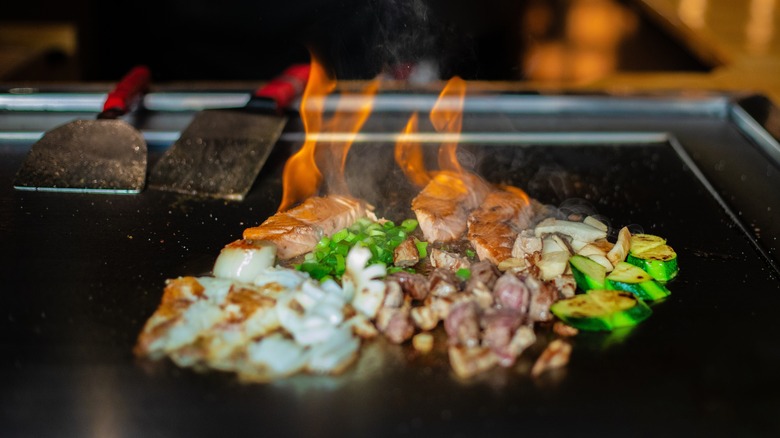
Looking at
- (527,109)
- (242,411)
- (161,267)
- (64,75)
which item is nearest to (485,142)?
(527,109)

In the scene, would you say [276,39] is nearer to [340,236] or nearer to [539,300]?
[340,236]

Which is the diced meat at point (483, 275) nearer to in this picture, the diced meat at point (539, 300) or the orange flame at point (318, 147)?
the diced meat at point (539, 300)

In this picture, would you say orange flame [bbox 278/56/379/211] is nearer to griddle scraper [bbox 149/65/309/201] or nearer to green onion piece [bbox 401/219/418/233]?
griddle scraper [bbox 149/65/309/201]

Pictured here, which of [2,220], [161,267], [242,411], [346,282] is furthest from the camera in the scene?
[2,220]

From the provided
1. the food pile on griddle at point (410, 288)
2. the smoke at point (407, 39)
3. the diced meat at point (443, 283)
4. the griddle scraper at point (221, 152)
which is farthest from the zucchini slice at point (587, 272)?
the smoke at point (407, 39)

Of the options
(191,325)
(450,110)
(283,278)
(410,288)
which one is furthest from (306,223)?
(450,110)

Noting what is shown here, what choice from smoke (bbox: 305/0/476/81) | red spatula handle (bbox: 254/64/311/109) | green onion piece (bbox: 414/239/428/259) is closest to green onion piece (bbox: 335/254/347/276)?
green onion piece (bbox: 414/239/428/259)

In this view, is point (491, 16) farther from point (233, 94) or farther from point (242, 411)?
point (242, 411)
